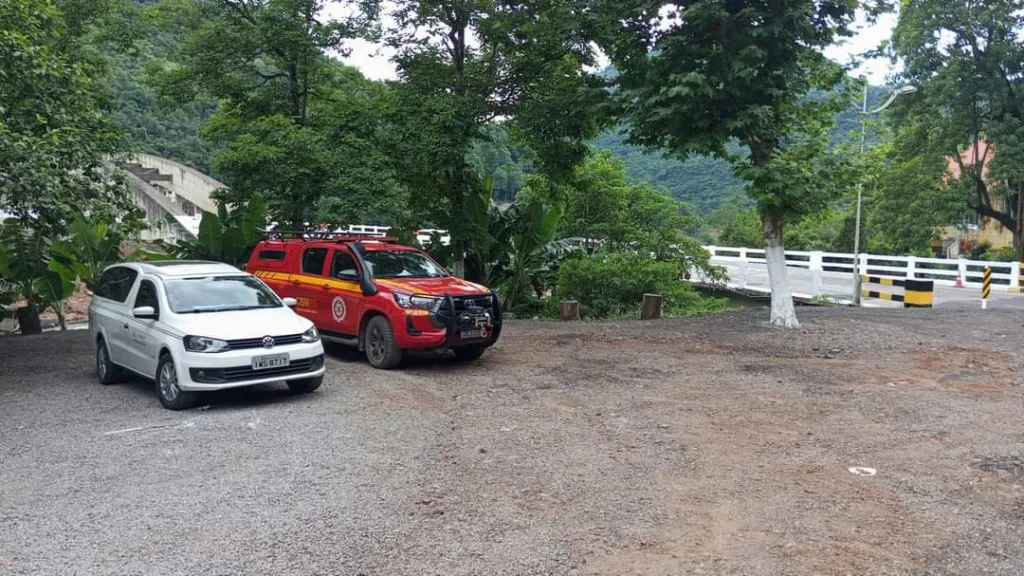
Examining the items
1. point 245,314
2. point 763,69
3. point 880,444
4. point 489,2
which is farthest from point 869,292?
point 245,314

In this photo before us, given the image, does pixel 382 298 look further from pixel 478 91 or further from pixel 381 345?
pixel 478 91

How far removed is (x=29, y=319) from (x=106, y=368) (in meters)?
7.96

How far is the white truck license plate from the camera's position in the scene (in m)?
8.40

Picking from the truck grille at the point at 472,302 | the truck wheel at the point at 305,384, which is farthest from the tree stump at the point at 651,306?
the truck wheel at the point at 305,384

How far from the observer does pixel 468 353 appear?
11695 millimetres

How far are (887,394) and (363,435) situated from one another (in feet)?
19.7

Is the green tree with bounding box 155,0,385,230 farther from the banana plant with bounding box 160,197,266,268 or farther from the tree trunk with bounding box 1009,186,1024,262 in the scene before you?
the tree trunk with bounding box 1009,186,1024,262

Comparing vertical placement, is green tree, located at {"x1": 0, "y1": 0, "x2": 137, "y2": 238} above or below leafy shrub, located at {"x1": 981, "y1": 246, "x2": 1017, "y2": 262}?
above

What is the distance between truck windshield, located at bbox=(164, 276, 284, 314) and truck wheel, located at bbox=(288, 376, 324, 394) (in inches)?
41.7

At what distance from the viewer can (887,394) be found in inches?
358

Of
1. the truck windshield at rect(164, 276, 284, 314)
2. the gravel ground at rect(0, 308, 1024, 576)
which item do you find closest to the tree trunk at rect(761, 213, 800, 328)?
the gravel ground at rect(0, 308, 1024, 576)

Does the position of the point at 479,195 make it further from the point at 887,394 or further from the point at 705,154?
the point at 887,394

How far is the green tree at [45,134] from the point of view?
9.03 meters

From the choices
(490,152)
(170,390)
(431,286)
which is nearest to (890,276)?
(490,152)
